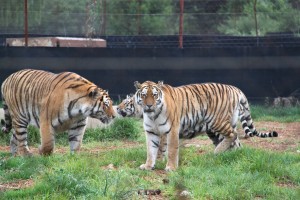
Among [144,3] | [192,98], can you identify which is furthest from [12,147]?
[144,3]

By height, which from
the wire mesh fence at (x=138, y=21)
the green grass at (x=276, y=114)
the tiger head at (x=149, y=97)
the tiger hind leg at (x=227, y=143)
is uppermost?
the wire mesh fence at (x=138, y=21)

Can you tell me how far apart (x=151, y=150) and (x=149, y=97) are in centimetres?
52

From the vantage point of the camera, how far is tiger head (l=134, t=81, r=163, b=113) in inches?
273

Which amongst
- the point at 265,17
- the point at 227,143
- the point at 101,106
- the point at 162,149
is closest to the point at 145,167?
the point at 162,149

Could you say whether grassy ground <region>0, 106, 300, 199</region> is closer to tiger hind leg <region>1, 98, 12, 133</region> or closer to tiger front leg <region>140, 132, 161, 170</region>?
tiger front leg <region>140, 132, 161, 170</region>

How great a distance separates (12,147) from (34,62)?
4146mm

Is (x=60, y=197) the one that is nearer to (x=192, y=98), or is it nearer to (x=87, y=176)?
(x=87, y=176)

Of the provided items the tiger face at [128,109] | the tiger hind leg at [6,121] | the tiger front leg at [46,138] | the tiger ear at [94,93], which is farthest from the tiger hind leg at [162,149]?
the tiger face at [128,109]

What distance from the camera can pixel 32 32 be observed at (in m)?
14.3

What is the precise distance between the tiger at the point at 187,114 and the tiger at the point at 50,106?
65cm

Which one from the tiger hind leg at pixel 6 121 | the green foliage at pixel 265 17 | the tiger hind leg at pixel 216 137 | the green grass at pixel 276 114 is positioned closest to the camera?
the tiger hind leg at pixel 216 137

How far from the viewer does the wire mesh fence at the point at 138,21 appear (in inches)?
528

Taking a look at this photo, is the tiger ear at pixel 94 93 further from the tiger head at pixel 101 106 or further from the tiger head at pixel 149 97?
the tiger head at pixel 149 97

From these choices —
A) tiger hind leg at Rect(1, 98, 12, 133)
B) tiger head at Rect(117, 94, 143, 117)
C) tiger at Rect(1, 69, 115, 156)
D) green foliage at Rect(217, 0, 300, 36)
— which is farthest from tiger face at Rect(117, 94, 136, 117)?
green foliage at Rect(217, 0, 300, 36)
